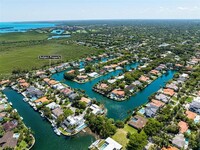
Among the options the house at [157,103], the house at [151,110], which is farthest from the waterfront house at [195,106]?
the house at [151,110]

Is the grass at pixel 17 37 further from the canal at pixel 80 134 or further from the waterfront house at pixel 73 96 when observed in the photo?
the waterfront house at pixel 73 96

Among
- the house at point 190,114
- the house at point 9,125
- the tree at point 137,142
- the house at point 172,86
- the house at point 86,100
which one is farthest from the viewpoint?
the house at point 172,86

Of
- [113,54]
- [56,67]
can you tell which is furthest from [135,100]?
[113,54]

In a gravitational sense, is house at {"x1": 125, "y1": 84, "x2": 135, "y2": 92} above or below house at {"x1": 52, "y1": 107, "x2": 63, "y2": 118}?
above

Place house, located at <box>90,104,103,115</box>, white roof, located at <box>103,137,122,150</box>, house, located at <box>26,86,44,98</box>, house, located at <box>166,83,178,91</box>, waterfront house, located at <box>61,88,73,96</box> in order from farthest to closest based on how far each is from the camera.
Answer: house, located at <box>166,83,178,91</box>
house, located at <box>26,86,44,98</box>
waterfront house, located at <box>61,88,73,96</box>
house, located at <box>90,104,103,115</box>
white roof, located at <box>103,137,122,150</box>

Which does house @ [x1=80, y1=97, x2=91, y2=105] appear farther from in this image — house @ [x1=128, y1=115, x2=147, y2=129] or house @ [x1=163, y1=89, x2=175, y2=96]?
house @ [x1=163, y1=89, x2=175, y2=96]

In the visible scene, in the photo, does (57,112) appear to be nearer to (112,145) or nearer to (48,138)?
(48,138)

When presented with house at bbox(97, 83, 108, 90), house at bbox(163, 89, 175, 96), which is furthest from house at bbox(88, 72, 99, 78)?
house at bbox(163, 89, 175, 96)
